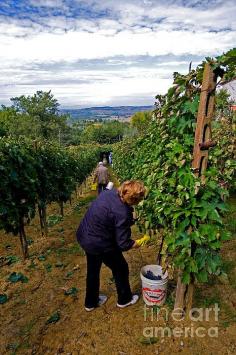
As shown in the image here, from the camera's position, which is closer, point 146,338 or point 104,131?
point 146,338

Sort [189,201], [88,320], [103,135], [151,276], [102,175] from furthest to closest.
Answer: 1. [103,135]
2. [102,175]
3. [151,276]
4. [88,320]
5. [189,201]

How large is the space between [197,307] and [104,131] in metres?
94.1

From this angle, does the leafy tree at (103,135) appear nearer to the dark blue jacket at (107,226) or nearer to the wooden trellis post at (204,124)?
the dark blue jacket at (107,226)

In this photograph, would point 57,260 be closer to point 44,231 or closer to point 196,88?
point 44,231

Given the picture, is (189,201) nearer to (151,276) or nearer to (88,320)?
(151,276)

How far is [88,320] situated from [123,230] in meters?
1.40

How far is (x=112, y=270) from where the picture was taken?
402cm

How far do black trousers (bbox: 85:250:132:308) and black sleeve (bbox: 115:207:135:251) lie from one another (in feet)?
1.09

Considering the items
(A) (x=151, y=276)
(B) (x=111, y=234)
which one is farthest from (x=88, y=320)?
(B) (x=111, y=234)

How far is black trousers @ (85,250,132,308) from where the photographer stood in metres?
3.88

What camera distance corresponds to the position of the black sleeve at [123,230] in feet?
11.6

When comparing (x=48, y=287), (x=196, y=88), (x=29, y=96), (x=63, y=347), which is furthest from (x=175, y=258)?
(x=29, y=96)

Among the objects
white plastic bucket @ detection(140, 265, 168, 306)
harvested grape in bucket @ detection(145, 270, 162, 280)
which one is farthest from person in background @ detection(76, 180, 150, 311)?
harvested grape in bucket @ detection(145, 270, 162, 280)

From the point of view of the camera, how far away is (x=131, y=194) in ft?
11.5
